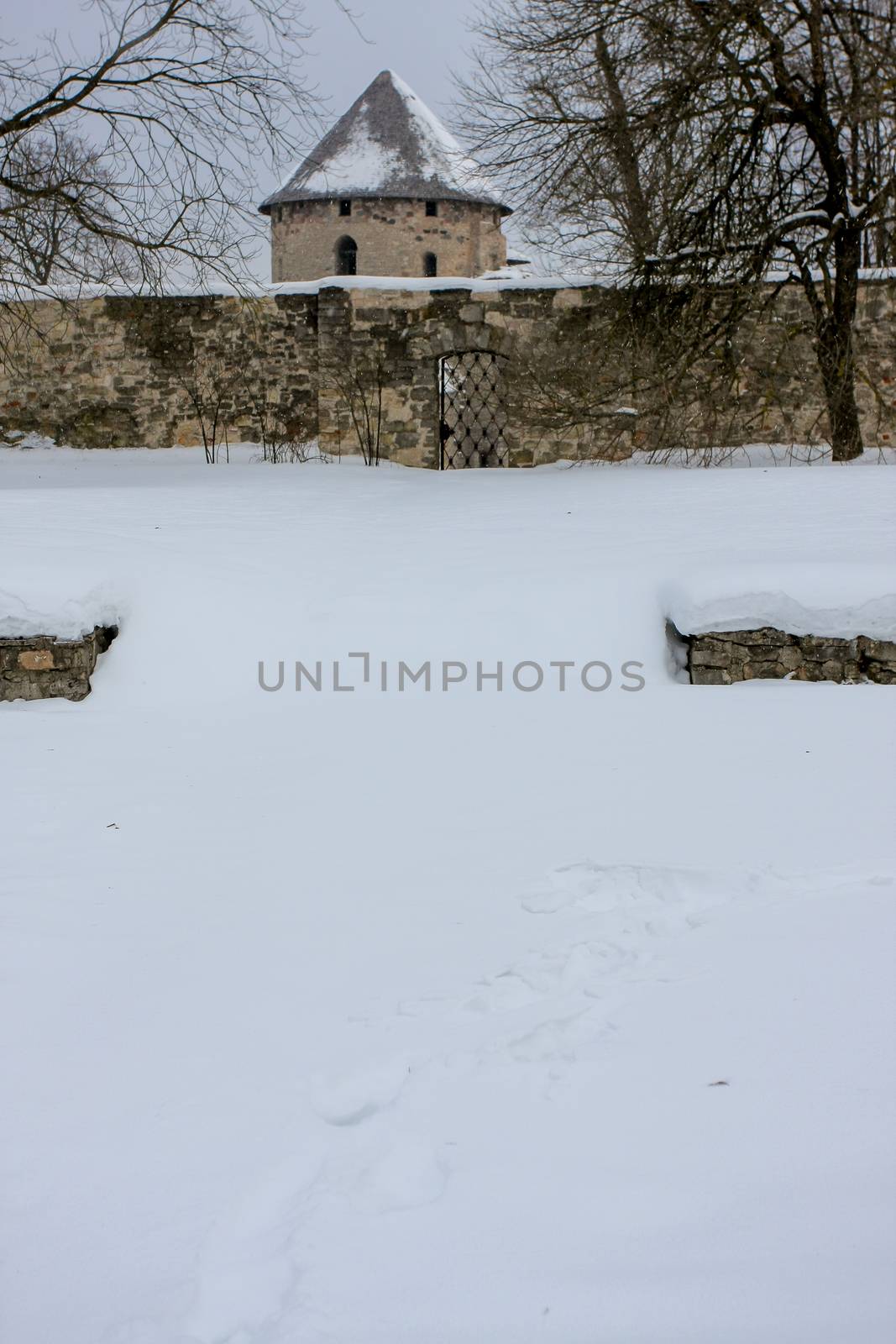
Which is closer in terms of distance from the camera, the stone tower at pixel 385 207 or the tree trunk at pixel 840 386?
the tree trunk at pixel 840 386

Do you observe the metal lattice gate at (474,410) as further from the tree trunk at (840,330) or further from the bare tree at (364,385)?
the tree trunk at (840,330)

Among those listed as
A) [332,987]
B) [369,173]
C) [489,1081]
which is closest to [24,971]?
[332,987]

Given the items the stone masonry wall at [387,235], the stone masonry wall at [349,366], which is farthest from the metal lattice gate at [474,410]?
Answer: the stone masonry wall at [387,235]

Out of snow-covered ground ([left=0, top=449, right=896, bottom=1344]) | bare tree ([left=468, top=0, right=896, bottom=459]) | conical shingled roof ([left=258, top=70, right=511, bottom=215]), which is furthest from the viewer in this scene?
conical shingled roof ([left=258, top=70, right=511, bottom=215])

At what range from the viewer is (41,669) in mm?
5719

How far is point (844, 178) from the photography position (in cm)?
946

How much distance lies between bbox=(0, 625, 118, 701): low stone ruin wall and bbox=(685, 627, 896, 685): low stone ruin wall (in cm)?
293

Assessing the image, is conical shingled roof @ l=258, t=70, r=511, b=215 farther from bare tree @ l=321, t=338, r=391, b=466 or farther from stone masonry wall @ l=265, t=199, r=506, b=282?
bare tree @ l=321, t=338, r=391, b=466

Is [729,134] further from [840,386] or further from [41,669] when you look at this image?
[41,669]

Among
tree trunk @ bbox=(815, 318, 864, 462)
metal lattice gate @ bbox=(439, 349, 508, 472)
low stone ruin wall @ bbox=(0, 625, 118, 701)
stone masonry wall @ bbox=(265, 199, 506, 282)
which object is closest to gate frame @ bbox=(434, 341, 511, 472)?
metal lattice gate @ bbox=(439, 349, 508, 472)

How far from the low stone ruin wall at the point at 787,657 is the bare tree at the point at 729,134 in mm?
4177

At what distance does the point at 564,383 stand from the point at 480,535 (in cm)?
425

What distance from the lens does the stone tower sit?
26812 millimetres

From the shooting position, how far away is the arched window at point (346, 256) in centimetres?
2736
